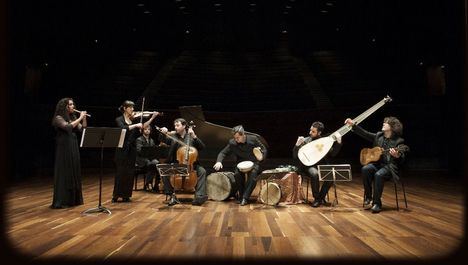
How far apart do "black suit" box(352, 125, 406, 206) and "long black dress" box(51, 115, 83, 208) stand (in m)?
4.03

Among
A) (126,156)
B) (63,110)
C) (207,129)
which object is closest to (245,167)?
(207,129)

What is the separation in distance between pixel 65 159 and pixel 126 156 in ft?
2.90

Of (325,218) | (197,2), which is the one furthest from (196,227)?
(197,2)

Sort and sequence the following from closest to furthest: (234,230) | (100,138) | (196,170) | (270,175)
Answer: (234,230) < (100,138) < (270,175) < (196,170)

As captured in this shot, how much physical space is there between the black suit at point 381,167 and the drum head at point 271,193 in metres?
1.26

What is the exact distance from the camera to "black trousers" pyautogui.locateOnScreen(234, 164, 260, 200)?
18.9 feet

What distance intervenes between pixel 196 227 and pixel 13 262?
179 centimetres

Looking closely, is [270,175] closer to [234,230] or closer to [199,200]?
[199,200]

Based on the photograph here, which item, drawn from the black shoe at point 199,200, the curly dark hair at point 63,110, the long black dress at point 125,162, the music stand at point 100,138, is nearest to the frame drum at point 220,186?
the black shoe at point 199,200

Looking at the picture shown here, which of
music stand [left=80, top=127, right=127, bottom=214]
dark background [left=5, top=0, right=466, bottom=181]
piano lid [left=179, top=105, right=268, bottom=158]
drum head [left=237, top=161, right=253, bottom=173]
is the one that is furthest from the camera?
dark background [left=5, top=0, right=466, bottom=181]

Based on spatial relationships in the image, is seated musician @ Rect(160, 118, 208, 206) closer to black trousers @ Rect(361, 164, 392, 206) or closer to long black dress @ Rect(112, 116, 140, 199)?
long black dress @ Rect(112, 116, 140, 199)

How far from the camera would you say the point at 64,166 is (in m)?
5.20

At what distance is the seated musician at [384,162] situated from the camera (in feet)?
16.3

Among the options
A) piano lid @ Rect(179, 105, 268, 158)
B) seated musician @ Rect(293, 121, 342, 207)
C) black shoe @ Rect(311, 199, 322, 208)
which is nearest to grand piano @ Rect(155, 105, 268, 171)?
piano lid @ Rect(179, 105, 268, 158)
